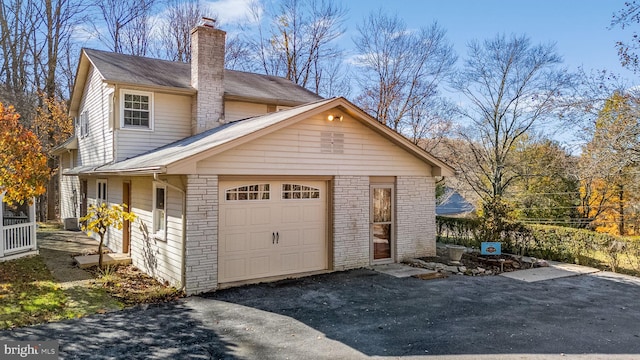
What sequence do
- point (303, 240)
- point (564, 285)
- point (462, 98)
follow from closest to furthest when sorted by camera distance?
point (564, 285), point (303, 240), point (462, 98)

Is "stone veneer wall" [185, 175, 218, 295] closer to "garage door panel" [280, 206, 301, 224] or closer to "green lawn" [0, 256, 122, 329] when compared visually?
"green lawn" [0, 256, 122, 329]

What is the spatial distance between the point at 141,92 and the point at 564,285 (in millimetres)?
12969

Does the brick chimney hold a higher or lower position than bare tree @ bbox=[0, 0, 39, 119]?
lower

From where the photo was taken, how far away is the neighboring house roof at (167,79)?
12.8 meters

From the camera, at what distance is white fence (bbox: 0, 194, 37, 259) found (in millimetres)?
11234

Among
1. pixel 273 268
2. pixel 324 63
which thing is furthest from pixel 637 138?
pixel 324 63

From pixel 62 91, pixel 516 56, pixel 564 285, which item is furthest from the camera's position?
pixel 62 91

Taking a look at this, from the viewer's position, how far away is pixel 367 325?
21.4 ft

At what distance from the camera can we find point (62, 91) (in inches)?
1044

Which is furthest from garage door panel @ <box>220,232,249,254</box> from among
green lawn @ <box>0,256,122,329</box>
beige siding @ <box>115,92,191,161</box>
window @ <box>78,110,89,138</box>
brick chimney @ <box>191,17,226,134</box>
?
window @ <box>78,110,89,138</box>

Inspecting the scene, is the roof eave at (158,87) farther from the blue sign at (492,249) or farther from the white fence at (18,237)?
the blue sign at (492,249)

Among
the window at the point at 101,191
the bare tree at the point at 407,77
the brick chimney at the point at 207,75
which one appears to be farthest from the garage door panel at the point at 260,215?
the bare tree at the point at 407,77

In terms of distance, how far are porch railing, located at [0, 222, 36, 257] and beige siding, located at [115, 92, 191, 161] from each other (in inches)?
131

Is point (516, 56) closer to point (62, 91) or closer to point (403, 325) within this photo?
point (403, 325)
